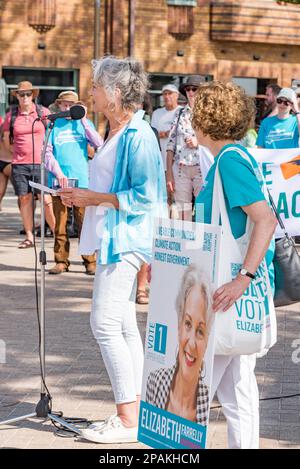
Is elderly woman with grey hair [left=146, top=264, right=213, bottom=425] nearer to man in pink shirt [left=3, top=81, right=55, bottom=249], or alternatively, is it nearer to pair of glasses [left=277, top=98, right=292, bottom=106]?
pair of glasses [left=277, top=98, right=292, bottom=106]

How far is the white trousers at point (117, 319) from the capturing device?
586 cm

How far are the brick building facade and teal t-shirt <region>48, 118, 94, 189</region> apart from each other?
55.8 feet

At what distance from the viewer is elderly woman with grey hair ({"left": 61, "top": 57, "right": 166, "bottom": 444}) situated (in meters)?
5.87

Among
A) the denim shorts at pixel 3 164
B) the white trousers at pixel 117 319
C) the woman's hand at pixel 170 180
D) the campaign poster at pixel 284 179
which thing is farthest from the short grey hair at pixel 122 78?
the denim shorts at pixel 3 164

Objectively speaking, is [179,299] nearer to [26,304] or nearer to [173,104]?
[26,304]

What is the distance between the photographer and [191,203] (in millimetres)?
12594

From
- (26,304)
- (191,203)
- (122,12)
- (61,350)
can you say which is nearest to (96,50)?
(122,12)

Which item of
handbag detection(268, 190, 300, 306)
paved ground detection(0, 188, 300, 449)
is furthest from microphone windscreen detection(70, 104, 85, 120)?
paved ground detection(0, 188, 300, 449)

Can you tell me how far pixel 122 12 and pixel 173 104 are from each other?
16.4m

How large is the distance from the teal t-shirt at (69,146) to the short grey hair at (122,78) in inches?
244

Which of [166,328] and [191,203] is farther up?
[166,328]

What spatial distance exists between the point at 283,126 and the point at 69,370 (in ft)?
20.6

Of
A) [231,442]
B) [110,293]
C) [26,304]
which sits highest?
[110,293]

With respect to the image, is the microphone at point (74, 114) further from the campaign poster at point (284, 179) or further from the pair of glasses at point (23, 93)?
the pair of glasses at point (23, 93)
